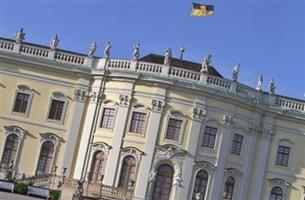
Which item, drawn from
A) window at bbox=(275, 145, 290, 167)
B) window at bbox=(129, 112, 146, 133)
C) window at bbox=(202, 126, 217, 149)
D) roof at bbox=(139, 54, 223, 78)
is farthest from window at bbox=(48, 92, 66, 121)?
window at bbox=(275, 145, 290, 167)

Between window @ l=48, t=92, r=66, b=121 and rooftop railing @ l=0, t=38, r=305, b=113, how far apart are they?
7.64 feet

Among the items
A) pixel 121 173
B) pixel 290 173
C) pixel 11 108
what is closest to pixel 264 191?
pixel 290 173

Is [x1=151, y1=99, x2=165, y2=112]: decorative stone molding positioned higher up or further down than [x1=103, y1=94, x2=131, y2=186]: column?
higher up

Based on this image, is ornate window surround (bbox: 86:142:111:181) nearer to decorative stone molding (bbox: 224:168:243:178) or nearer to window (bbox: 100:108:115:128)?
window (bbox: 100:108:115:128)

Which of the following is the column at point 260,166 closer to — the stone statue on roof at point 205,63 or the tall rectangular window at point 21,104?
the stone statue on roof at point 205,63

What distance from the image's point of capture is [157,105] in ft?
134

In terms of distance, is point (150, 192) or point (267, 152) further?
point (267, 152)

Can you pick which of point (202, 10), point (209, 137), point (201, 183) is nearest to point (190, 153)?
point (209, 137)

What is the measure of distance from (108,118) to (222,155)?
7.37 meters

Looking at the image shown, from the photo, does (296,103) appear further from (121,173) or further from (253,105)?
(121,173)

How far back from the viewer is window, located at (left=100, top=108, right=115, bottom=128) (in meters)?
41.7

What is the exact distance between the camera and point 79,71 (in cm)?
4278

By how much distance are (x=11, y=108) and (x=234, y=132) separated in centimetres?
1409

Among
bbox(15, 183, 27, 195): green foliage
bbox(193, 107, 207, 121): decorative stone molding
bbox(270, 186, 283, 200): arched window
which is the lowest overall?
bbox(15, 183, 27, 195): green foliage
